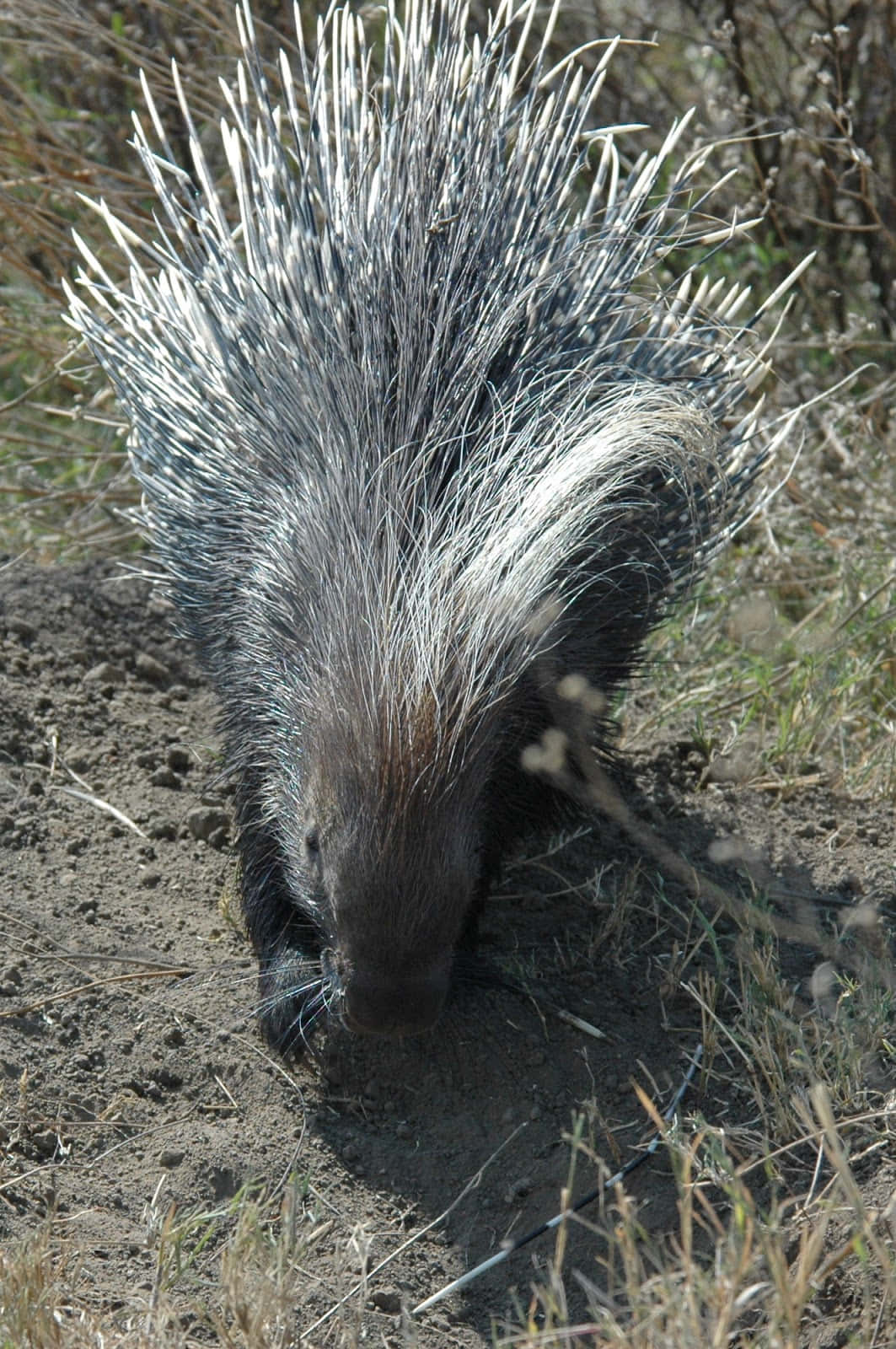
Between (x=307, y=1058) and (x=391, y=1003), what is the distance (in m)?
0.69

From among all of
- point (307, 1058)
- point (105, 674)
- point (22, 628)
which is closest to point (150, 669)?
point (105, 674)

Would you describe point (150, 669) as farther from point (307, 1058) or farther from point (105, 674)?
point (307, 1058)

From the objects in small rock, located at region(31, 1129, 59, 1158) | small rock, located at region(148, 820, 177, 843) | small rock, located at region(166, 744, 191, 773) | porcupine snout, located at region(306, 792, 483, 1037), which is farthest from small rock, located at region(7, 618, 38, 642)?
porcupine snout, located at region(306, 792, 483, 1037)

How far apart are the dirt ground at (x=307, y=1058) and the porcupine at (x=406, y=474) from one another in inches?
8.2

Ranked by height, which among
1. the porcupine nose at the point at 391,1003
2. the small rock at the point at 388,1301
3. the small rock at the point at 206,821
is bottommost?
the small rock at the point at 206,821

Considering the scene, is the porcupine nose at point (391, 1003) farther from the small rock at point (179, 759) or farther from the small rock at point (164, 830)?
the small rock at point (179, 759)

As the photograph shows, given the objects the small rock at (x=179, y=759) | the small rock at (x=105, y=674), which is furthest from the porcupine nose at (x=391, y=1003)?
the small rock at (x=105, y=674)

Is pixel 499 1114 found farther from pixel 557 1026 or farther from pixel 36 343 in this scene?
pixel 36 343

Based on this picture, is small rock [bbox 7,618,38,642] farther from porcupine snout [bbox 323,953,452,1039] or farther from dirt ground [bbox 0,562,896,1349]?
porcupine snout [bbox 323,953,452,1039]

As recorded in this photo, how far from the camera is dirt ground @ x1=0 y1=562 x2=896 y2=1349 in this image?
2.53 metres

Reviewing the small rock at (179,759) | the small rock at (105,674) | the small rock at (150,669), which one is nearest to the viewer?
the small rock at (179,759)

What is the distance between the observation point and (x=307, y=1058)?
9.70 ft

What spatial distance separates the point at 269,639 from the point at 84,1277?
117 centimetres

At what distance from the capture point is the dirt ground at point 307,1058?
2525mm
